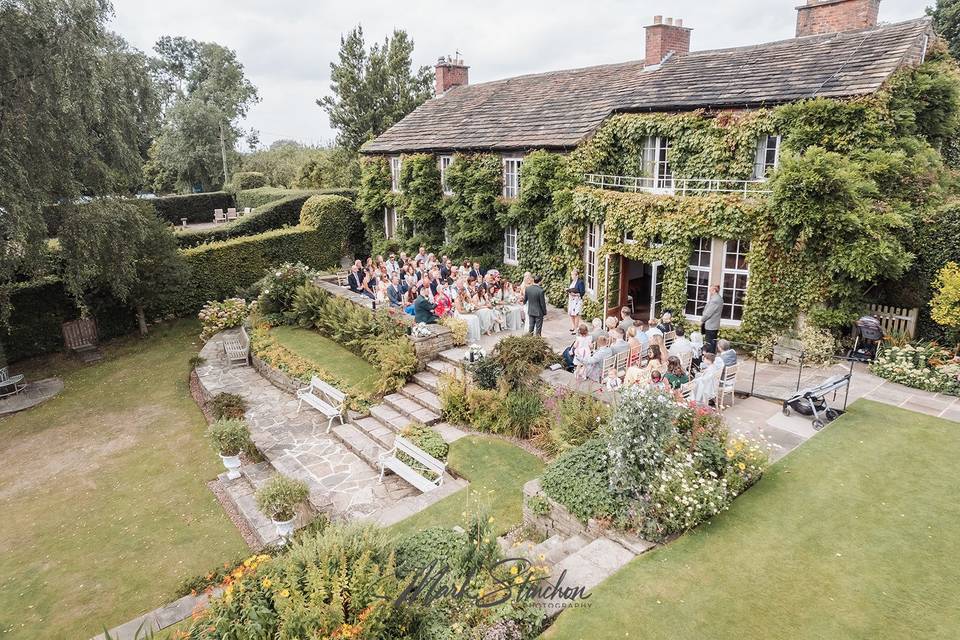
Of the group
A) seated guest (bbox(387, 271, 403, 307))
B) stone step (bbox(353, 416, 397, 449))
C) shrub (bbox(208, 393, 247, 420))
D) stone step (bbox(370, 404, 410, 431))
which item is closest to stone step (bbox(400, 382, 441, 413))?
stone step (bbox(370, 404, 410, 431))

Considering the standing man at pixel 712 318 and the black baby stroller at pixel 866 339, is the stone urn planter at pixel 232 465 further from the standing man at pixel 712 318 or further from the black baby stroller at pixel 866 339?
the black baby stroller at pixel 866 339

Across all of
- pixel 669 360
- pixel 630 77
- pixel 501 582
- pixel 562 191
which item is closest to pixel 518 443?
pixel 669 360

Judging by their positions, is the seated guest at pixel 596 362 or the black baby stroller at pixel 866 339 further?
the black baby stroller at pixel 866 339

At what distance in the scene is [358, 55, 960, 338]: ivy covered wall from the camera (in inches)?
505

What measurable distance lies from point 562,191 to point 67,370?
700 inches

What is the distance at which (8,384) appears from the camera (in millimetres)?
17156

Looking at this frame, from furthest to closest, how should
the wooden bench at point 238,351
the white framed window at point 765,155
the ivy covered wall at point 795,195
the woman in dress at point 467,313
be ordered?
the wooden bench at point 238,351 < the woman in dress at point 467,313 < the white framed window at point 765,155 < the ivy covered wall at point 795,195

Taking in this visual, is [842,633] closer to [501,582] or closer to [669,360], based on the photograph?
[501,582]

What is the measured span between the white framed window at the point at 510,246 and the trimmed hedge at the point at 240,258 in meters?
10.9

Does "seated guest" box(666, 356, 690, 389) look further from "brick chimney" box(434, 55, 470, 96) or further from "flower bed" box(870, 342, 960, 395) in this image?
"brick chimney" box(434, 55, 470, 96)

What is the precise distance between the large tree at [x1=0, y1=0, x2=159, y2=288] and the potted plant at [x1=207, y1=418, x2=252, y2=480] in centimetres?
847

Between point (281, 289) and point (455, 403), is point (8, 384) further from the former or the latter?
point (455, 403)

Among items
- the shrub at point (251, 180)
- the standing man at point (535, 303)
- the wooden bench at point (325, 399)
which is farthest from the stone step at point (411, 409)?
the shrub at point (251, 180)

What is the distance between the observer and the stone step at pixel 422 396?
13058mm
